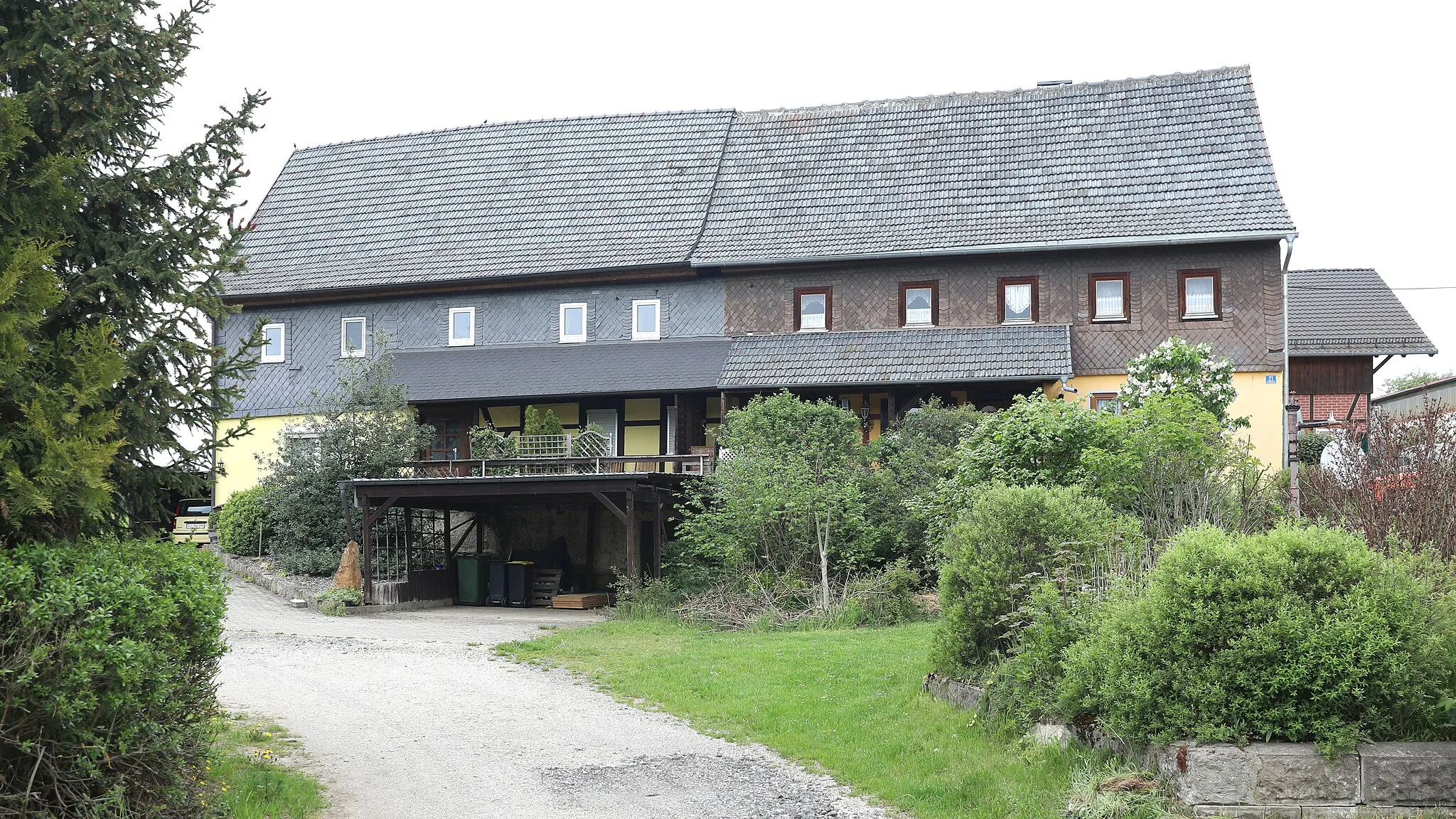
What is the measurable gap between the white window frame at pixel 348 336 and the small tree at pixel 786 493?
11874 millimetres

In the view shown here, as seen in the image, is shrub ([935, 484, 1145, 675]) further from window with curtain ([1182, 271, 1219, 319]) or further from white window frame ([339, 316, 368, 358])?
white window frame ([339, 316, 368, 358])

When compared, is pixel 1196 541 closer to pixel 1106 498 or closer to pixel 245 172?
pixel 1106 498

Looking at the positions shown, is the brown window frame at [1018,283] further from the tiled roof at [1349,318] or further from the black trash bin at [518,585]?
the tiled roof at [1349,318]

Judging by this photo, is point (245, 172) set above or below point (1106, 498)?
above

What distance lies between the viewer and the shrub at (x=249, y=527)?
2733cm

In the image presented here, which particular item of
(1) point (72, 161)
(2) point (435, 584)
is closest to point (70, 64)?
(1) point (72, 161)

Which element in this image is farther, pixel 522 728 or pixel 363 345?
pixel 363 345

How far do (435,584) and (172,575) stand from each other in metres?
18.5

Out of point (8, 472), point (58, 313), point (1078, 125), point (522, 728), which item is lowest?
point (522, 728)

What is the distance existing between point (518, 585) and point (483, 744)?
14641mm

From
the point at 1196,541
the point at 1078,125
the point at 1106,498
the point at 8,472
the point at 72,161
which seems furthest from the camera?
the point at 1078,125

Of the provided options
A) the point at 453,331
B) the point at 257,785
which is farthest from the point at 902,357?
the point at 257,785

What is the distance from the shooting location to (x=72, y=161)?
719 centimetres

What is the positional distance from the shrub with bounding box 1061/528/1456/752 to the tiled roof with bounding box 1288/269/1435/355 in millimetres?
29590
